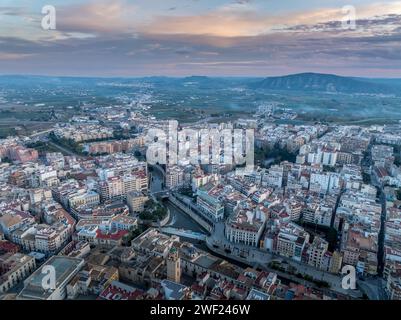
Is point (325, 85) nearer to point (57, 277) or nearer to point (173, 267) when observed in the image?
point (173, 267)

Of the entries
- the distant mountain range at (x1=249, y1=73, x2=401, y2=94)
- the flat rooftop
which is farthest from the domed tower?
the distant mountain range at (x1=249, y1=73, x2=401, y2=94)

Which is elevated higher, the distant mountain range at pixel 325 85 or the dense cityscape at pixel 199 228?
the distant mountain range at pixel 325 85

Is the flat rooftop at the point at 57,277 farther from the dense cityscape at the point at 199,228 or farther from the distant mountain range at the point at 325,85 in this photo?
the distant mountain range at the point at 325,85

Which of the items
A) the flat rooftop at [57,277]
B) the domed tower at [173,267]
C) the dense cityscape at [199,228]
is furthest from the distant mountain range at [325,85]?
the flat rooftop at [57,277]
